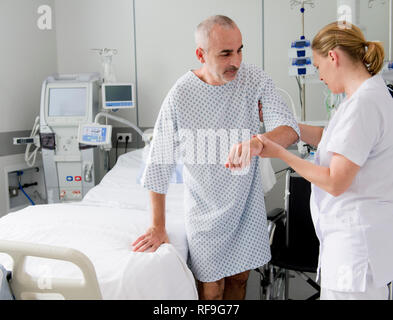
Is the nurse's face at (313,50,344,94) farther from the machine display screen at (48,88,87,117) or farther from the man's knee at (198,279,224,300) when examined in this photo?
the machine display screen at (48,88,87,117)

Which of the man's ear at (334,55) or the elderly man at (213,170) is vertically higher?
the man's ear at (334,55)

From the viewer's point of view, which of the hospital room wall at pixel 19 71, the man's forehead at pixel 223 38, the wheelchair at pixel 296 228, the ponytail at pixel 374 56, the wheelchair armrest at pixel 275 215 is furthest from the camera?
the hospital room wall at pixel 19 71

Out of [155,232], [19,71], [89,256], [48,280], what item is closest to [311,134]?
[155,232]

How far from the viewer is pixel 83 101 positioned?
3.50 meters

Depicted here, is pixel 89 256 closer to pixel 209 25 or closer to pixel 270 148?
pixel 270 148

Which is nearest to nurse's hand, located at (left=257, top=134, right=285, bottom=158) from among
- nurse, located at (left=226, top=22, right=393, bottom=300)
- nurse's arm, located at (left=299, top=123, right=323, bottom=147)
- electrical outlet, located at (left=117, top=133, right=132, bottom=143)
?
nurse, located at (left=226, top=22, right=393, bottom=300)

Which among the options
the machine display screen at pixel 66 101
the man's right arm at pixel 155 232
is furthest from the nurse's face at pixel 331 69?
the machine display screen at pixel 66 101

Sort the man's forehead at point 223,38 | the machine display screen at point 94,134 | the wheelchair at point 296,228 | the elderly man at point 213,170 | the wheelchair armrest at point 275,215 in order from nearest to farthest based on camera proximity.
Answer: the man's forehead at point 223,38 → the elderly man at point 213,170 → the wheelchair at point 296,228 → the wheelchair armrest at point 275,215 → the machine display screen at point 94,134

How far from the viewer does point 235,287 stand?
1.88 metres

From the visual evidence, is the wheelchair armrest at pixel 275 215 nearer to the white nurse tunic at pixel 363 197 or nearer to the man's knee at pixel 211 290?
the man's knee at pixel 211 290

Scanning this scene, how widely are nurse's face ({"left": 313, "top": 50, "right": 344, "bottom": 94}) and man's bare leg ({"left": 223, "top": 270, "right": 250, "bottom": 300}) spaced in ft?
3.07

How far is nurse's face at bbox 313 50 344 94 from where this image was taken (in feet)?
4.15

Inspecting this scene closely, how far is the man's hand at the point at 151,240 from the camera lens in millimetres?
1642
